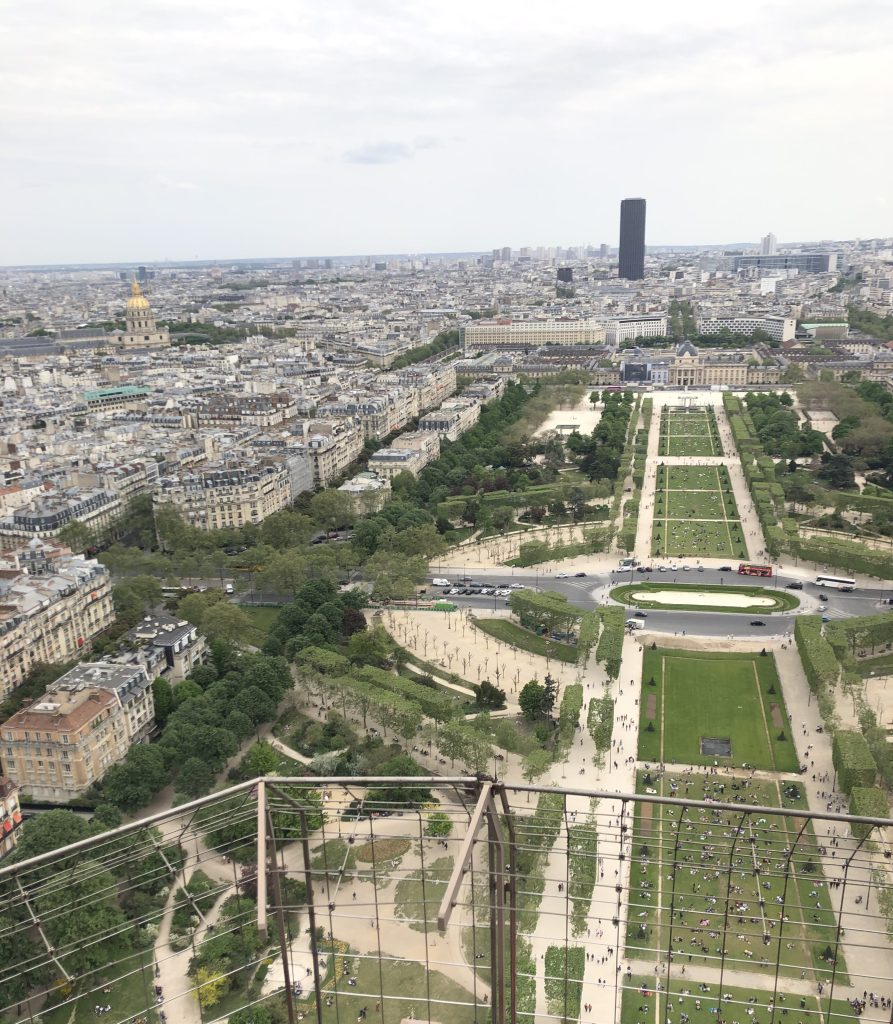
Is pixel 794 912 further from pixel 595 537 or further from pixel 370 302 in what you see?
pixel 370 302

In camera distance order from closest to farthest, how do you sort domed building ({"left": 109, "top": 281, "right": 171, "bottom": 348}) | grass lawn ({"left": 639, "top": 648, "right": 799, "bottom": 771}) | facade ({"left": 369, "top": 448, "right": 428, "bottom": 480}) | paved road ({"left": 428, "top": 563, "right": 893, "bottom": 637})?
1. grass lawn ({"left": 639, "top": 648, "right": 799, "bottom": 771})
2. paved road ({"left": 428, "top": 563, "right": 893, "bottom": 637})
3. facade ({"left": 369, "top": 448, "right": 428, "bottom": 480})
4. domed building ({"left": 109, "top": 281, "right": 171, "bottom": 348})

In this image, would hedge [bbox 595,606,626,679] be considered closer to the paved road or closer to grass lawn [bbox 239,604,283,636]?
the paved road

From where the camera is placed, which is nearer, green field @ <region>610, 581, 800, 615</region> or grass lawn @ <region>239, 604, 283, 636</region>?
grass lawn @ <region>239, 604, 283, 636</region>

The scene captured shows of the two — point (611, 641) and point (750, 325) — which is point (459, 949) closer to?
point (611, 641)

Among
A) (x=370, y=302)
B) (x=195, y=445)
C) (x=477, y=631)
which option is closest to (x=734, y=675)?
(x=477, y=631)

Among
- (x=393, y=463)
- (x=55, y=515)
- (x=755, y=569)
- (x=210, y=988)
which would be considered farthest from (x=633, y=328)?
(x=210, y=988)

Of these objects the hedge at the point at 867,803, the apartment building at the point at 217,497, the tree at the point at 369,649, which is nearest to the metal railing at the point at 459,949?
the hedge at the point at 867,803

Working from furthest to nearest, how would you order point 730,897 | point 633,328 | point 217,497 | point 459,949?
point 633,328 < point 217,497 < point 730,897 < point 459,949

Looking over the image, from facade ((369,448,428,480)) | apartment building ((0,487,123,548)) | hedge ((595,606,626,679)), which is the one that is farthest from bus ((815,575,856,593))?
apartment building ((0,487,123,548))
